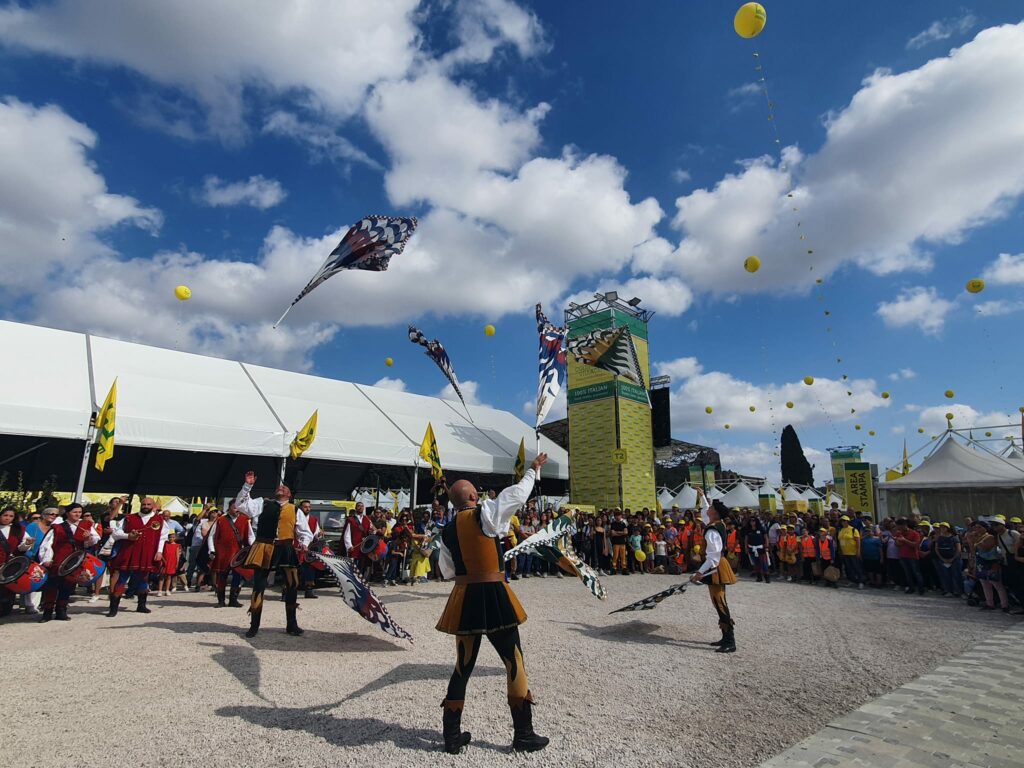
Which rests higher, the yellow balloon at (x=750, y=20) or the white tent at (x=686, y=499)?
the yellow balloon at (x=750, y=20)

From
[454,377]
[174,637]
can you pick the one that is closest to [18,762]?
[174,637]

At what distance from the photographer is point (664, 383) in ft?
97.0

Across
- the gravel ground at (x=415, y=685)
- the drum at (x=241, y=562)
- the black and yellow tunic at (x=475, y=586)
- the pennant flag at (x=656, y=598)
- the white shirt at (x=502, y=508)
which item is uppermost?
the white shirt at (x=502, y=508)

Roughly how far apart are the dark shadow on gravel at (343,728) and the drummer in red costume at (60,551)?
5.48m

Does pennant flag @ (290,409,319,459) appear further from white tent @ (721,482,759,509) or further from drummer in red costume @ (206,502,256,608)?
white tent @ (721,482,759,509)

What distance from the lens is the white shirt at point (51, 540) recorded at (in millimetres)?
7770

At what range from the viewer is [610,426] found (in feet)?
89.4

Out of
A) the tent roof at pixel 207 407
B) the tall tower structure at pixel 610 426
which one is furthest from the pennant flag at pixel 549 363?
the tall tower structure at pixel 610 426

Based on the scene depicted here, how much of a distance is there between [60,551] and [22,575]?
53 centimetres

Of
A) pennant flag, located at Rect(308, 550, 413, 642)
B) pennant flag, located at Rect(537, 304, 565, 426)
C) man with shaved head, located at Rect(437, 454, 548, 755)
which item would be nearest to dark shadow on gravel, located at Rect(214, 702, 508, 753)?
man with shaved head, located at Rect(437, 454, 548, 755)

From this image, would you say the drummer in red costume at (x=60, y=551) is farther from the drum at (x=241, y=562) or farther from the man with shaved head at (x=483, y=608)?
the man with shaved head at (x=483, y=608)

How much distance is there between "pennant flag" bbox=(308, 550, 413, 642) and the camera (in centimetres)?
530

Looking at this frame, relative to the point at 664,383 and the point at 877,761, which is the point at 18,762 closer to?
the point at 877,761

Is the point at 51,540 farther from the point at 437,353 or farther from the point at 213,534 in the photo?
the point at 437,353
